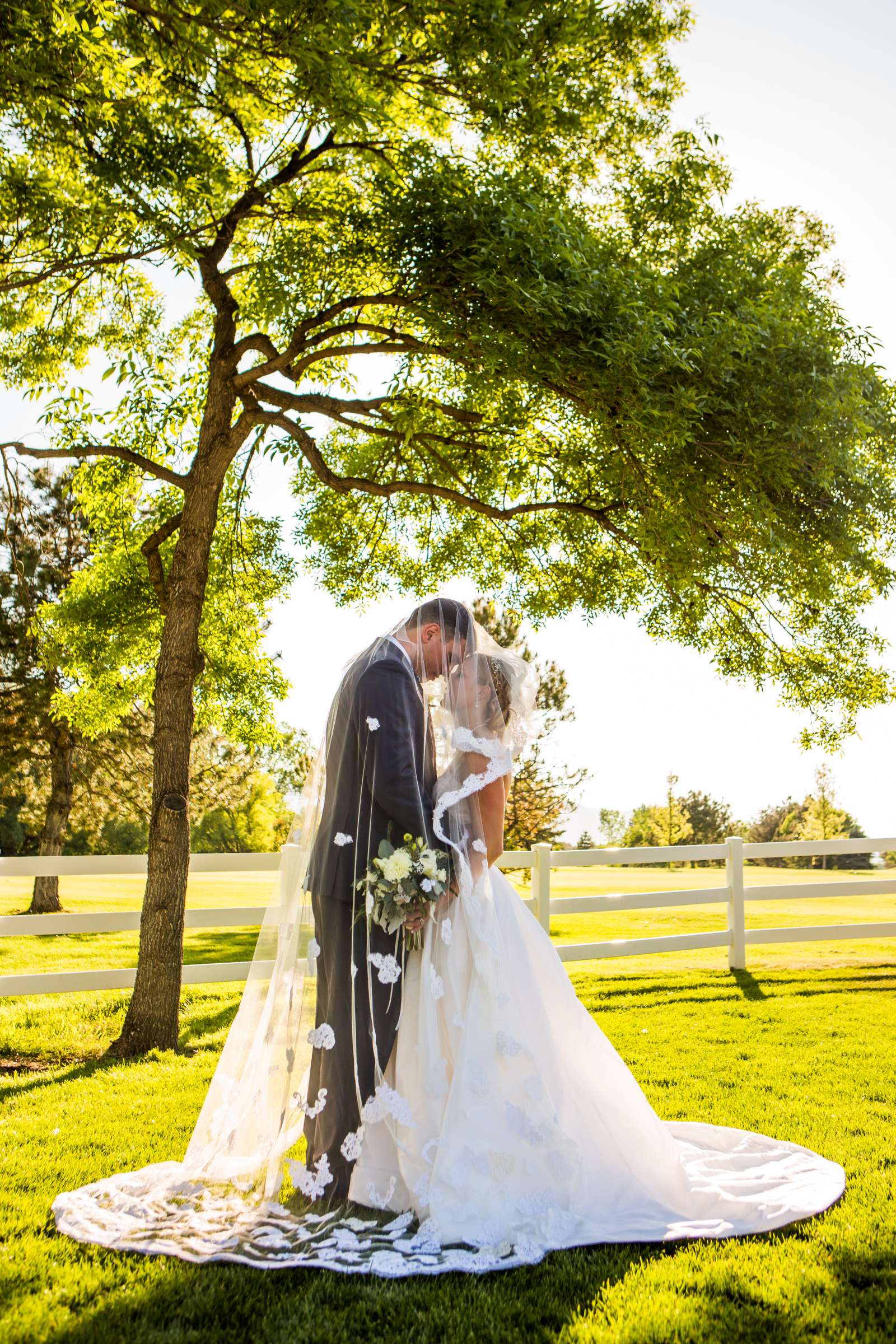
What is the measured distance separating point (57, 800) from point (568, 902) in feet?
48.6

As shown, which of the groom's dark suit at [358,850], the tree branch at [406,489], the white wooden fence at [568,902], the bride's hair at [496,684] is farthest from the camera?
the tree branch at [406,489]

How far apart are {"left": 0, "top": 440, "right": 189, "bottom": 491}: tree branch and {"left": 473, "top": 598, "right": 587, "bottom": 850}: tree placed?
32.2 ft

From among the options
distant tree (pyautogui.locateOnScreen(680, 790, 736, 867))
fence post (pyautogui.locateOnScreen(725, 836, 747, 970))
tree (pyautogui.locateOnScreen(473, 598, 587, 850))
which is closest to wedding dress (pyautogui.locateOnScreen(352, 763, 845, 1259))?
fence post (pyautogui.locateOnScreen(725, 836, 747, 970))

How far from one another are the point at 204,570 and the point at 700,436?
395cm

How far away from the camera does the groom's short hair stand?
4.16 meters

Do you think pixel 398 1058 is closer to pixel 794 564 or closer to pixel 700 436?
pixel 700 436

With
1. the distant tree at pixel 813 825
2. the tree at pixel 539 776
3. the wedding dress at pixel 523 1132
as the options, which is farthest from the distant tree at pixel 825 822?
the wedding dress at pixel 523 1132

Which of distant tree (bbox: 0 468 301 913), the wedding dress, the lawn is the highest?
distant tree (bbox: 0 468 301 913)

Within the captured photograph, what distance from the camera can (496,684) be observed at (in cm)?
421

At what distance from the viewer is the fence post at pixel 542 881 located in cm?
920

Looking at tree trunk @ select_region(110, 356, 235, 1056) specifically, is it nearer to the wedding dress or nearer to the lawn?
the lawn

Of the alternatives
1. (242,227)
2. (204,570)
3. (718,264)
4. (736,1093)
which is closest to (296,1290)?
(736,1093)

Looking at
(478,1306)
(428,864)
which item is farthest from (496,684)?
(478,1306)

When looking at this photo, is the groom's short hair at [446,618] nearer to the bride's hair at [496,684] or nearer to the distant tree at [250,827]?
the bride's hair at [496,684]
